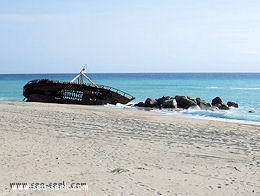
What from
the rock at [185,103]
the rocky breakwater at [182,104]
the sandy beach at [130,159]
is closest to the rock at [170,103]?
the rocky breakwater at [182,104]

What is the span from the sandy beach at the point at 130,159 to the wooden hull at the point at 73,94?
16.7m

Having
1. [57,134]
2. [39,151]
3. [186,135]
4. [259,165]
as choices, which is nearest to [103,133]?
[57,134]

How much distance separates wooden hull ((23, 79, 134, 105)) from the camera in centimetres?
3169

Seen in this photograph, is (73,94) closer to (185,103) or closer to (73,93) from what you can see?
(73,93)

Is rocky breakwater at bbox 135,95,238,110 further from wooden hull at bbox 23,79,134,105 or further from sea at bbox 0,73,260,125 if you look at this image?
wooden hull at bbox 23,79,134,105

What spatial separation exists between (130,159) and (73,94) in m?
23.6

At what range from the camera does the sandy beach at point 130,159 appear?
7121 mm

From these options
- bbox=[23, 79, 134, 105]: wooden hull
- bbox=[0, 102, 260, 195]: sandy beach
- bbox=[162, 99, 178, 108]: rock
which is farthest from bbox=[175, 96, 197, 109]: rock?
bbox=[0, 102, 260, 195]: sandy beach

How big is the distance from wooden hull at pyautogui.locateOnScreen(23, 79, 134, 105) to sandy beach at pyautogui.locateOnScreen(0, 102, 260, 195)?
16746mm

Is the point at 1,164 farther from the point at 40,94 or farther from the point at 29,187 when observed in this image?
the point at 40,94

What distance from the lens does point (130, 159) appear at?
30.6 feet

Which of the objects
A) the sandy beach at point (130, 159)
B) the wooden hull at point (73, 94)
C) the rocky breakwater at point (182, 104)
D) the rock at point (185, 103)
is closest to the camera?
the sandy beach at point (130, 159)

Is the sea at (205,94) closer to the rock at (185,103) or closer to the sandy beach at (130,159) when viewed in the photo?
the rock at (185,103)

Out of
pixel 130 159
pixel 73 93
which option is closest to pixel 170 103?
pixel 73 93
